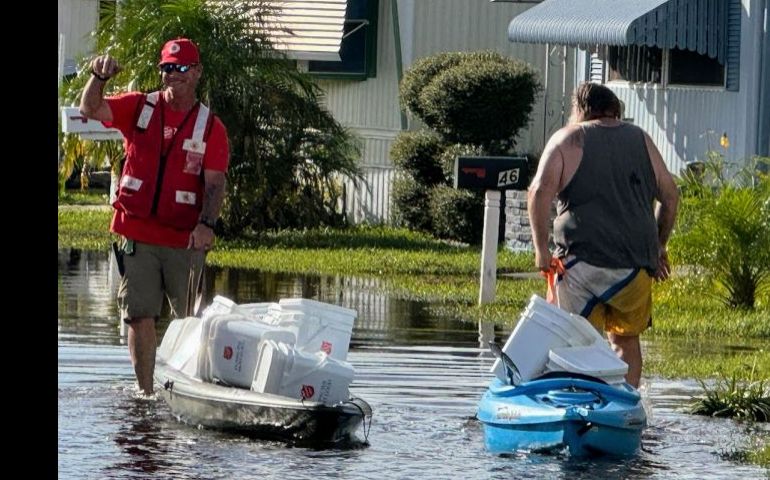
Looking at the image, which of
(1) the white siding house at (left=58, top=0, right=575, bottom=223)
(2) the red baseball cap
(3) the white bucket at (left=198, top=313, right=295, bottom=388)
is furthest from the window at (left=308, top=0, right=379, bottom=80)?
(3) the white bucket at (left=198, top=313, right=295, bottom=388)

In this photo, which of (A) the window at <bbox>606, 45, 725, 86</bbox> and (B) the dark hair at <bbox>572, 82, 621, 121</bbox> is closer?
(B) the dark hair at <bbox>572, 82, 621, 121</bbox>

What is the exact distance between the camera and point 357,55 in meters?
26.8

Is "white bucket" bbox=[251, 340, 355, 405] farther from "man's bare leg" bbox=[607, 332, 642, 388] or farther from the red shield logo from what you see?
"man's bare leg" bbox=[607, 332, 642, 388]

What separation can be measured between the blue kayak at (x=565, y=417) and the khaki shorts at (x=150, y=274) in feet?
6.70

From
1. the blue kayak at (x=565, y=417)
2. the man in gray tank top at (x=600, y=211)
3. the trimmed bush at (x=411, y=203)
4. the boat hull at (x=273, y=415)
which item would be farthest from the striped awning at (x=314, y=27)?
the blue kayak at (x=565, y=417)

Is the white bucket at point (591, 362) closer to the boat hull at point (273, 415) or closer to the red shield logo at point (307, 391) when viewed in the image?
the boat hull at point (273, 415)

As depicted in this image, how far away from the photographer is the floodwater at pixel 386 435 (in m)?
8.33

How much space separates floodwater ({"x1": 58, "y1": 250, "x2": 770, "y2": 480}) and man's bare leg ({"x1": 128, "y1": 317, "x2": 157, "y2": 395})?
7.4 inches

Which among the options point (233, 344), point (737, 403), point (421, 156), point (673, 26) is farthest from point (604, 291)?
point (421, 156)

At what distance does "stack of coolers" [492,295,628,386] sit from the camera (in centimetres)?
889

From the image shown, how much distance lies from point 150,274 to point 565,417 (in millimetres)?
2664

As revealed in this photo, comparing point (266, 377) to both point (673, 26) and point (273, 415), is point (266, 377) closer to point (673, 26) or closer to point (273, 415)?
point (273, 415)

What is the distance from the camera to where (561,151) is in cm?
945

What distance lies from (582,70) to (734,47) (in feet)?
12.3
